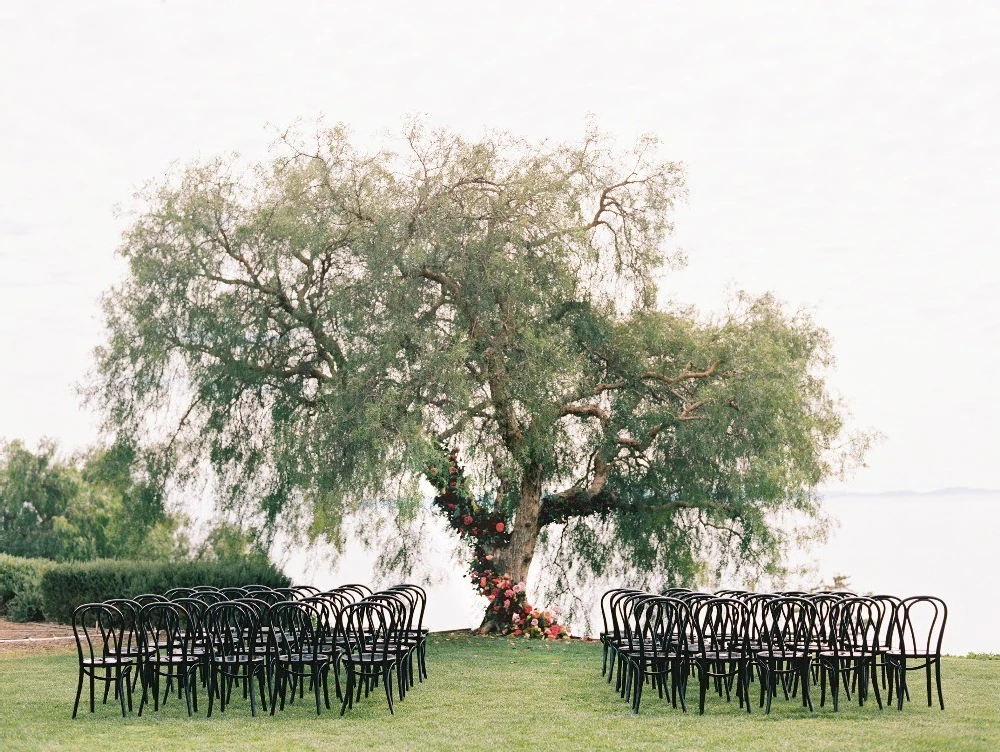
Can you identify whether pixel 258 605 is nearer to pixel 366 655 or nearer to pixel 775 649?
pixel 366 655

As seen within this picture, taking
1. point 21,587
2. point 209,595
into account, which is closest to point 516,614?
point 209,595

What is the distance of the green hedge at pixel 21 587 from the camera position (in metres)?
17.8

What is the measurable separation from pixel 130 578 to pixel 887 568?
33601mm

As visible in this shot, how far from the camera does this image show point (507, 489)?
1598cm

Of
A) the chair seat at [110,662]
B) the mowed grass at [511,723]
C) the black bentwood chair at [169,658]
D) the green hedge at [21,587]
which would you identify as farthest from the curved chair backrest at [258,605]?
the green hedge at [21,587]

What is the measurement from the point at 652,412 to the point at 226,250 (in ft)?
20.7

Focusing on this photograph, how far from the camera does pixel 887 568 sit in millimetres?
42281

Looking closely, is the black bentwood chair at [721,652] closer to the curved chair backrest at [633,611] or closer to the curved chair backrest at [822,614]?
the curved chair backrest at [633,611]

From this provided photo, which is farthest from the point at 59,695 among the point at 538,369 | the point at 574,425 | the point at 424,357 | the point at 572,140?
the point at 572,140

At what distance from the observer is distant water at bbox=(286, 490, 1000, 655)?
16.1m

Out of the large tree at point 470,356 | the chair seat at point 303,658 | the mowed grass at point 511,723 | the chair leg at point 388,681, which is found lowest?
the mowed grass at point 511,723

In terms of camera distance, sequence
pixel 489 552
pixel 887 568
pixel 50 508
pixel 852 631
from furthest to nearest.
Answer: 1. pixel 887 568
2. pixel 50 508
3. pixel 489 552
4. pixel 852 631

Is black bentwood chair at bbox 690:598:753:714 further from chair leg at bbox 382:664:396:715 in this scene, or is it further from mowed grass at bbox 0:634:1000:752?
chair leg at bbox 382:664:396:715

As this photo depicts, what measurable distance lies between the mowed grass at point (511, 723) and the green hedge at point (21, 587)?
7.36 metres
